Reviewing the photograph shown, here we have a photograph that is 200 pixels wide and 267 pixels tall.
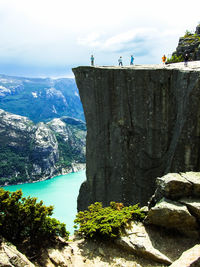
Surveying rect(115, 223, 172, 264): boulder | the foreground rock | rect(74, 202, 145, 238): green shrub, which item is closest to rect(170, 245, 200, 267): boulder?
rect(115, 223, 172, 264): boulder

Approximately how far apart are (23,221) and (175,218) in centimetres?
686

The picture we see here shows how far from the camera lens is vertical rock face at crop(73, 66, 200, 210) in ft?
59.4

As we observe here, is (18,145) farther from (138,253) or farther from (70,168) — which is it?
(138,253)

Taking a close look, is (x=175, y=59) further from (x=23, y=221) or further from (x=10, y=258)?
(x=10, y=258)

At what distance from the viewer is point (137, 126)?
905 inches

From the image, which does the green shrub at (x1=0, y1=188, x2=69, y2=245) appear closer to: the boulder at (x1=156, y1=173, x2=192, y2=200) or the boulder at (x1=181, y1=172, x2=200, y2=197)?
the boulder at (x1=156, y1=173, x2=192, y2=200)

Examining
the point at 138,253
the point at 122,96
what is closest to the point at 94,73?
the point at 122,96

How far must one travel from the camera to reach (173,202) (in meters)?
10.7

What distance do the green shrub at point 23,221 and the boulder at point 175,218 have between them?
15.9 feet

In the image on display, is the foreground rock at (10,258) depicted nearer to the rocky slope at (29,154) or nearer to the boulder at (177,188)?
the boulder at (177,188)

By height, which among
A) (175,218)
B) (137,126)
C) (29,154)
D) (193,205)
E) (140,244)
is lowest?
(29,154)

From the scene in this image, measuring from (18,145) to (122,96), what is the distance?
6250 inches

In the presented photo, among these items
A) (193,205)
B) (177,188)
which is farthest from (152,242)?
(177,188)

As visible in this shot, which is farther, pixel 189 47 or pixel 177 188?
pixel 189 47
